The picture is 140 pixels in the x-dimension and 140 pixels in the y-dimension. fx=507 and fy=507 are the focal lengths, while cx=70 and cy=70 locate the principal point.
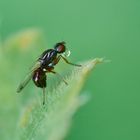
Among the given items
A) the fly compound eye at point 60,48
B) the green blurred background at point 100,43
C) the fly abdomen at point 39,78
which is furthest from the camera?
the green blurred background at point 100,43

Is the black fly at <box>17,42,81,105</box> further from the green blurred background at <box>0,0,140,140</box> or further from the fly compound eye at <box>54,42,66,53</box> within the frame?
the green blurred background at <box>0,0,140,140</box>

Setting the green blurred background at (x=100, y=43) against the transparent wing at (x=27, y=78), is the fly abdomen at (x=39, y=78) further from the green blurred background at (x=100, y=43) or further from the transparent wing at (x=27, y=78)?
the green blurred background at (x=100, y=43)

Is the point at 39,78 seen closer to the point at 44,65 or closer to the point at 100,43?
the point at 44,65

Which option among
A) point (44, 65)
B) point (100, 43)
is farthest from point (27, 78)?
point (100, 43)

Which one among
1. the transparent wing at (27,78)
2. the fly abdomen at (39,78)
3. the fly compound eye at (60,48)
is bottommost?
the fly abdomen at (39,78)

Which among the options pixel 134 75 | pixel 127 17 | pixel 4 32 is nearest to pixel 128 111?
pixel 134 75

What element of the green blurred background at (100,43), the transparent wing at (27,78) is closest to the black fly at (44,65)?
the transparent wing at (27,78)

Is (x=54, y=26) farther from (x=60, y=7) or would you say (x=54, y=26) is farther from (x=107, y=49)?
(x=107, y=49)

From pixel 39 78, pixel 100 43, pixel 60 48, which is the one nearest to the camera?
pixel 39 78

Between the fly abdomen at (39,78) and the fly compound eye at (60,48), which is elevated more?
the fly compound eye at (60,48)
